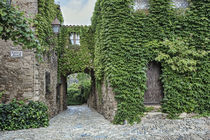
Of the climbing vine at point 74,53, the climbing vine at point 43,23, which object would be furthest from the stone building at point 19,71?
the climbing vine at point 74,53

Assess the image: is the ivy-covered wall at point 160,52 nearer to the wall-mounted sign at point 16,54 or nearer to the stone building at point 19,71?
the stone building at point 19,71

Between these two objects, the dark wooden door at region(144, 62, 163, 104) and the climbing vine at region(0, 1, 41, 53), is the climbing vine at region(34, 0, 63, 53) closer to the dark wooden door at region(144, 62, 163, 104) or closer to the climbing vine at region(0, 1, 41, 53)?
the climbing vine at region(0, 1, 41, 53)

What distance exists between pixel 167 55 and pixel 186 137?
2985 mm

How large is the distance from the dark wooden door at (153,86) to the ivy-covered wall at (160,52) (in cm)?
28

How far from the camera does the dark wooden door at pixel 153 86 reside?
6.50 m

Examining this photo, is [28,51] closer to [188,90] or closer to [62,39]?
[62,39]

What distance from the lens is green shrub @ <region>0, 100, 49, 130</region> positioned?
17.5ft

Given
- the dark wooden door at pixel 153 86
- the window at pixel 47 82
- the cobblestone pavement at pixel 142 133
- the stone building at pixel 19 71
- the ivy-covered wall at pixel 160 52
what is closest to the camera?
the cobblestone pavement at pixel 142 133

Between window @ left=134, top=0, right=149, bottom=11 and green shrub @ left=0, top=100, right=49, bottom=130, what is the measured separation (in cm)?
521

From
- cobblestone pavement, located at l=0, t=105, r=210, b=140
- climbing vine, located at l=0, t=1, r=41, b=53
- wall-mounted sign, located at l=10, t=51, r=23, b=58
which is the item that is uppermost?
climbing vine, located at l=0, t=1, r=41, b=53

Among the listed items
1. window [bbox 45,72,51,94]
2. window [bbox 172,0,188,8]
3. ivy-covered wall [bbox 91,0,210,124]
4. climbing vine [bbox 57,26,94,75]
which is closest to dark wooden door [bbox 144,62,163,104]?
ivy-covered wall [bbox 91,0,210,124]

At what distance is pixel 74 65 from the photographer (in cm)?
953

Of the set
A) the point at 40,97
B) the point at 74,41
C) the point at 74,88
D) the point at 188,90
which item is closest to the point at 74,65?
the point at 74,41

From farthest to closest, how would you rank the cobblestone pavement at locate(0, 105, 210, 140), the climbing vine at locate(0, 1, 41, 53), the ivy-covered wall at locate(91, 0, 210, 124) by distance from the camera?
1. the ivy-covered wall at locate(91, 0, 210, 124)
2. the cobblestone pavement at locate(0, 105, 210, 140)
3. the climbing vine at locate(0, 1, 41, 53)
